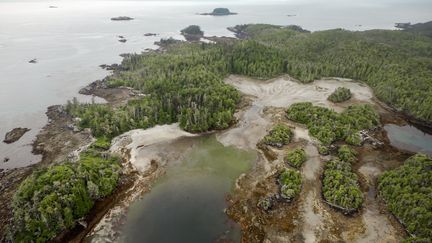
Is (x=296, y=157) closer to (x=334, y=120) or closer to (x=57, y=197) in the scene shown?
(x=334, y=120)

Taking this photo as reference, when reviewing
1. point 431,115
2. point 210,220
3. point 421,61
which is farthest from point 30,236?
point 421,61

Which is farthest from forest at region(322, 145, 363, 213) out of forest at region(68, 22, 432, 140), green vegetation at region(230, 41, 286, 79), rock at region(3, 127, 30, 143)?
rock at region(3, 127, 30, 143)

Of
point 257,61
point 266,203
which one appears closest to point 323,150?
point 266,203

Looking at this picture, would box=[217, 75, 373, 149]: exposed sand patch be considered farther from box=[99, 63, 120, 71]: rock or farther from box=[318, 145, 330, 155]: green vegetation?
box=[99, 63, 120, 71]: rock

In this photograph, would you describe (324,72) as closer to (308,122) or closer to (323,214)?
(308,122)

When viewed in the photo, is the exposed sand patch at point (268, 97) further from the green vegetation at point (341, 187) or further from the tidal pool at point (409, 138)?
the tidal pool at point (409, 138)

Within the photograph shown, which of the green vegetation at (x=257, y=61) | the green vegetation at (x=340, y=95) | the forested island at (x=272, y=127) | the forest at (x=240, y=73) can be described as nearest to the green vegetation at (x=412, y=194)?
the forested island at (x=272, y=127)

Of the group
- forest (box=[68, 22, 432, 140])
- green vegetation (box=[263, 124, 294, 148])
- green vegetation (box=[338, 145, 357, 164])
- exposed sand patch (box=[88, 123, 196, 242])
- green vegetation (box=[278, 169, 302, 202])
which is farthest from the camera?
forest (box=[68, 22, 432, 140])
